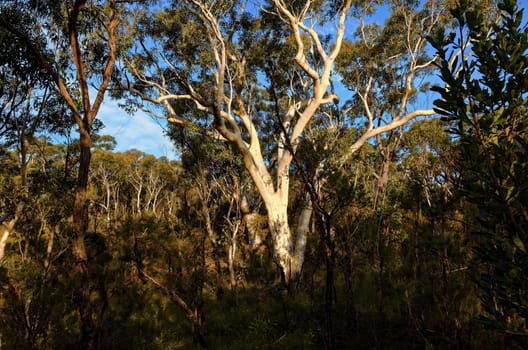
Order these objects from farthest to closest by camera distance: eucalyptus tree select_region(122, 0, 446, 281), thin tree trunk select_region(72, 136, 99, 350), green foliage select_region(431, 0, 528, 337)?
eucalyptus tree select_region(122, 0, 446, 281) < thin tree trunk select_region(72, 136, 99, 350) < green foliage select_region(431, 0, 528, 337)

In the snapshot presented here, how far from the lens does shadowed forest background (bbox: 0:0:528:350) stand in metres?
1.80

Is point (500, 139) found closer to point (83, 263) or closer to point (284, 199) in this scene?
point (83, 263)

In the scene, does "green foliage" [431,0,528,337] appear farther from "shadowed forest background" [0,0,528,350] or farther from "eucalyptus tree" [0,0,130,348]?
"eucalyptus tree" [0,0,130,348]

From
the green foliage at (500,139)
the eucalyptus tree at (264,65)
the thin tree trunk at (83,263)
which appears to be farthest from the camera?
the eucalyptus tree at (264,65)

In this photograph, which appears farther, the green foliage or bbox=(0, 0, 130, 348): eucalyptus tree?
bbox=(0, 0, 130, 348): eucalyptus tree

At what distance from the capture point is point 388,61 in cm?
1401

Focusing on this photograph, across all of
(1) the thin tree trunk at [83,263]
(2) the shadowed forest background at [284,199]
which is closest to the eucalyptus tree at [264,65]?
(2) the shadowed forest background at [284,199]

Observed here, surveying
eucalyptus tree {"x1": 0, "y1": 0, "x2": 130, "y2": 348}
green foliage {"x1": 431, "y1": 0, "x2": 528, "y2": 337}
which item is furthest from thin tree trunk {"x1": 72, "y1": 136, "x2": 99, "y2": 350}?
green foliage {"x1": 431, "y1": 0, "x2": 528, "y2": 337}

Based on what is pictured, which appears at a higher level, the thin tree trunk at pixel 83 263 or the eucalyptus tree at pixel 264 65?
the eucalyptus tree at pixel 264 65

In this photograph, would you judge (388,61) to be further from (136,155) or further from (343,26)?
(136,155)

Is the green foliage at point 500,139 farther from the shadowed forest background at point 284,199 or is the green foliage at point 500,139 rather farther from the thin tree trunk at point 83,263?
the thin tree trunk at point 83,263

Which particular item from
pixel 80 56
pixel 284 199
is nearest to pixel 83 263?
pixel 80 56

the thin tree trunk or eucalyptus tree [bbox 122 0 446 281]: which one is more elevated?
eucalyptus tree [bbox 122 0 446 281]

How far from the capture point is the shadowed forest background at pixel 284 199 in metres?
1.80
